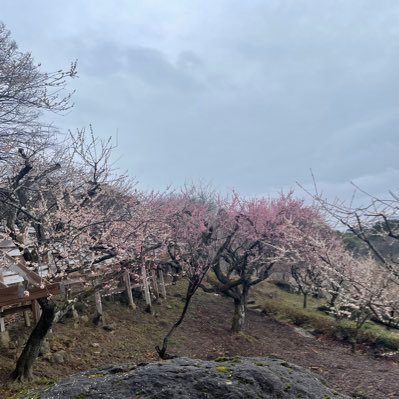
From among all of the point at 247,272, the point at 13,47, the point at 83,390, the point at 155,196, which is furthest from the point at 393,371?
the point at 155,196

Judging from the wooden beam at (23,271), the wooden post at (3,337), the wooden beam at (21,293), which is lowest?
the wooden post at (3,337)

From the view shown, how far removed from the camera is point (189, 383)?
344 cm

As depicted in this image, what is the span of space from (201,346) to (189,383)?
8.98 meters

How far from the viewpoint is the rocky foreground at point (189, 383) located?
130 inches

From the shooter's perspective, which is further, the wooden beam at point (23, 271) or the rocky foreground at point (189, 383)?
the wooden beam at point (23, 271)

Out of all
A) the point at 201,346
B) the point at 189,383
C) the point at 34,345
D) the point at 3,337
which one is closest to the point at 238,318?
the point at 201,346

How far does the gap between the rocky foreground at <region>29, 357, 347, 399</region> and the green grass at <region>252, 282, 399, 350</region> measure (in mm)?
11305

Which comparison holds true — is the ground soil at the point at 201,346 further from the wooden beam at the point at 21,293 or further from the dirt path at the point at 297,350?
the wooden beam at the point at 21,293

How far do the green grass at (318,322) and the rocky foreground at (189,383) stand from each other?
445 inches

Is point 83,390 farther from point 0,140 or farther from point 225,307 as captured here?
Answer: point 225,307

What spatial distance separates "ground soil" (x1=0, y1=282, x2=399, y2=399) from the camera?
8.95m

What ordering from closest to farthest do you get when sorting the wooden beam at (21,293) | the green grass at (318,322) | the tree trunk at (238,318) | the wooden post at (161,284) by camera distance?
the wooden beam at (21,293) < the tree trunk at (238,318) < the green grass at (318,322) < the wooden post at (161,284)

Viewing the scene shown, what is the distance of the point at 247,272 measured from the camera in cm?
1459

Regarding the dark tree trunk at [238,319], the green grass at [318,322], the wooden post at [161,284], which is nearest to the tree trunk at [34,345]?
the dark tree trunk at [238,319]
